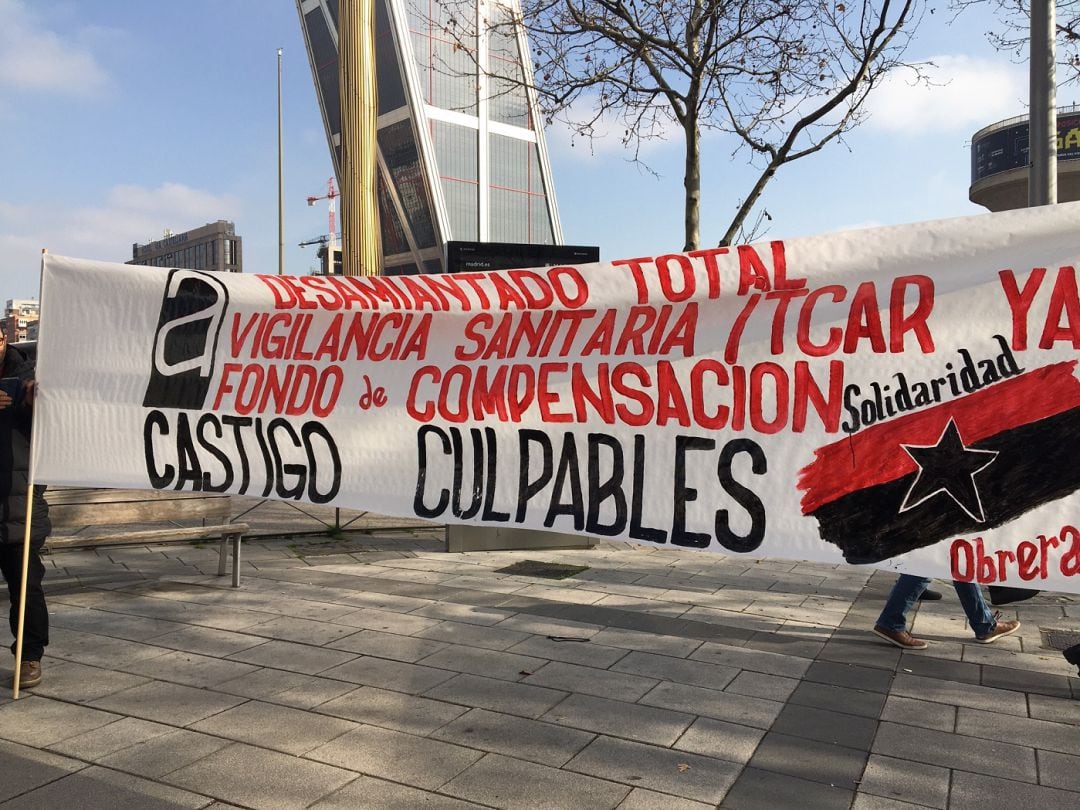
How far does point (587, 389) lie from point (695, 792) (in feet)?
5.61

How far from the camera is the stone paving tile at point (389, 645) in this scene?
17.2ft

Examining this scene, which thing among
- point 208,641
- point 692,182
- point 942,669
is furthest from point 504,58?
point 942,669

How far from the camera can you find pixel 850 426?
3.52 m

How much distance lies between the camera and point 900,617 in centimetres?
552

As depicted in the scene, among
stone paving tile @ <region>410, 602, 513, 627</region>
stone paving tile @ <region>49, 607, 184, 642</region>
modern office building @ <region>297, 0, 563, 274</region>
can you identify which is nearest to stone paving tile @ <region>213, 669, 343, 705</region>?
stone paving tile @ <region>49, 607, 184, 642</region>

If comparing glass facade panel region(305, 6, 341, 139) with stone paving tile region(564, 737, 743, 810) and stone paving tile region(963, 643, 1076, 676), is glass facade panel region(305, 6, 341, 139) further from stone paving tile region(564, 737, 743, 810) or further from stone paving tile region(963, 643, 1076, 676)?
stone paving tile region(564, 737, 743, 810)

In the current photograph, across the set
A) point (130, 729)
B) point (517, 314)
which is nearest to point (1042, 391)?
point (517, 314)

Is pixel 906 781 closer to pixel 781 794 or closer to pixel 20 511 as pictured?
pixel 781 794

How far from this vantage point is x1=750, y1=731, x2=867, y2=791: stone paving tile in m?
3.64

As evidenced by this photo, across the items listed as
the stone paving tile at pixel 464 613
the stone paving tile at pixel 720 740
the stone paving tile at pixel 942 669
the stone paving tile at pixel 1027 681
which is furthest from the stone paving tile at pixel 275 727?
the stone paving tile at pixel 1027 681

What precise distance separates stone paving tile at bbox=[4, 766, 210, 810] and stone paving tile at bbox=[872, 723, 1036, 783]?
2913 millimetres

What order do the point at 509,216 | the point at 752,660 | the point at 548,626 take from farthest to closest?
the point at 509,216 → the point at 548,626 → the point at 752,660

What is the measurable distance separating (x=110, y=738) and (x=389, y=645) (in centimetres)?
179

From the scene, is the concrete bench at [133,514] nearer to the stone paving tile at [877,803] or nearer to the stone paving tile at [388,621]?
the stone paving tile at [388,621]
